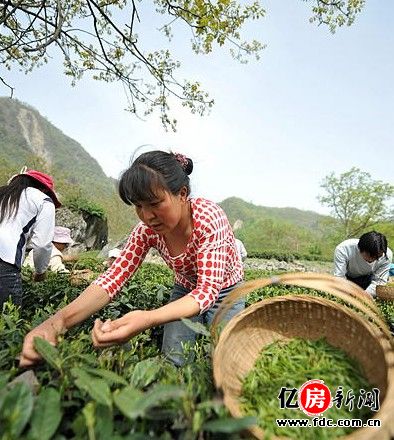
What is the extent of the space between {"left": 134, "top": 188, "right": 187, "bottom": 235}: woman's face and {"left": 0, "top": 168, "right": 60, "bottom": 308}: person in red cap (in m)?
1.29

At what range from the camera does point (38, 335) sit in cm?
133

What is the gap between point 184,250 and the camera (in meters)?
1.95

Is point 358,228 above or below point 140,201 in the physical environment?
above

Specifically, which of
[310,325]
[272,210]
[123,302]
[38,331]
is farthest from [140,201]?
[272,210]

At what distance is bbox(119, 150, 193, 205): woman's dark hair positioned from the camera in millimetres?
1594

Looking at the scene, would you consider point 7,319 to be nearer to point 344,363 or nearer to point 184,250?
point 184,250

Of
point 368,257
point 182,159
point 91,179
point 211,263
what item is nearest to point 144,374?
point 211,263

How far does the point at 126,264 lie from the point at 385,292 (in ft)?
12.0

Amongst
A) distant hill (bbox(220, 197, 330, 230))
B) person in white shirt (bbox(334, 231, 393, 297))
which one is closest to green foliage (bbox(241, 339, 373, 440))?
person in white shirt (bbox(334, 231, 393, 297))

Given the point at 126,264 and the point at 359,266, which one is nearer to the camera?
the point at 126,264

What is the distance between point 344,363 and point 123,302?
1797mm

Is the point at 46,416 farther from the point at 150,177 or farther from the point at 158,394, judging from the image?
the point at 150,177

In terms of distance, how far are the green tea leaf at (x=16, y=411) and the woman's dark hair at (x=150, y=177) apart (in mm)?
910

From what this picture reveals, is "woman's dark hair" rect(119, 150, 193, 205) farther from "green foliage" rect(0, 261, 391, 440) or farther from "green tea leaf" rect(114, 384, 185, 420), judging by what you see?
"green tea leaf" rect(114, 384, 185, 420)
